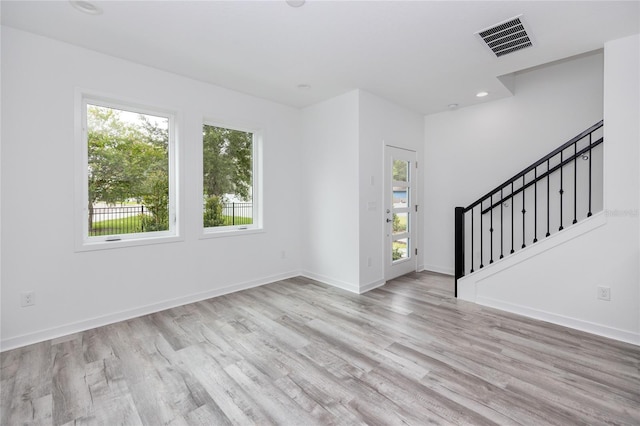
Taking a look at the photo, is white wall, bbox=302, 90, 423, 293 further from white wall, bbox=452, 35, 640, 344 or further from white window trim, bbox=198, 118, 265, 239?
white wall, bbox=452, 35, 640, 344

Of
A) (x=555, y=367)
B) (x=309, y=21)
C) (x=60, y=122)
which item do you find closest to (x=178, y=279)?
(x=60, y=122)

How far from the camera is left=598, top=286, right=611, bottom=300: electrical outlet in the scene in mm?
2850

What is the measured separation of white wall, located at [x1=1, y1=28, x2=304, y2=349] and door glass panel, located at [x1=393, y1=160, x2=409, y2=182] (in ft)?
3.80

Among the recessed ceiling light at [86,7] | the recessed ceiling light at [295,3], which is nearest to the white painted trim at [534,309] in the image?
the recessed ceiling light at [295,3]

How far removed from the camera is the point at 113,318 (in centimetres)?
316

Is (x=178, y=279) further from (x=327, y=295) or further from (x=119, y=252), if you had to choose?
(x=327, y=295)

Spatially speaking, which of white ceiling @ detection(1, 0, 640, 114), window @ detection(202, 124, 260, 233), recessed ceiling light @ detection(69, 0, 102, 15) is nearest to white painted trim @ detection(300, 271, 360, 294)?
window @ detection(202, 124, 260, 233)

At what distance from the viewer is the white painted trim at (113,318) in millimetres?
2676

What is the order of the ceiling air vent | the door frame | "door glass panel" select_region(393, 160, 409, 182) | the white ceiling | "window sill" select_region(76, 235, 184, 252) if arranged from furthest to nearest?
"door glass panel" select_region(393, 160, 409, 182) → the door frame → "window sill" select_region(76, 235, 184, 252) → the ceiling air vent → the white ceiling

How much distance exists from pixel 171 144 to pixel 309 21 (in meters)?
2.26

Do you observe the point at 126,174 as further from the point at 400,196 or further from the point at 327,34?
the point at 400,196

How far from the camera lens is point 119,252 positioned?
3.24 metres

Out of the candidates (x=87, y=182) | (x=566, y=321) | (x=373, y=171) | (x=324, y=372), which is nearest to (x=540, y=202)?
(x=566, y=321)

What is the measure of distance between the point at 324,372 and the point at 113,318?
2.39 meters
